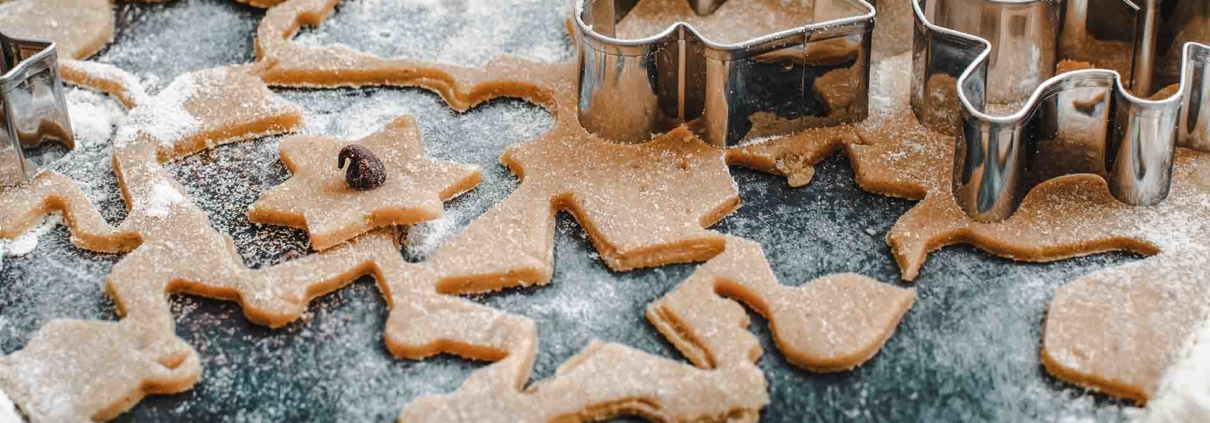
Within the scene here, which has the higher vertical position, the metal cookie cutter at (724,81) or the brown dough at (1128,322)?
the metal cookie cutter at (724,81)

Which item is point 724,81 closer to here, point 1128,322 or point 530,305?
point 530,305

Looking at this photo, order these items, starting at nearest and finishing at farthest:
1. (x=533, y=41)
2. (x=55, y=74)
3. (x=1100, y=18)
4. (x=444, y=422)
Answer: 1. (x=444, y=422)
2. (x=55, y=74)
3. (x=1100, y=18)
4. (x=533, y=41)

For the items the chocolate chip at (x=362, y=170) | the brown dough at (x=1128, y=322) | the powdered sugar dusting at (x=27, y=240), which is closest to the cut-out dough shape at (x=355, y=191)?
the chocolate chip at (x=362, y=170)

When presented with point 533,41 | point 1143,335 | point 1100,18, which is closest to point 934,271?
point 1143,335

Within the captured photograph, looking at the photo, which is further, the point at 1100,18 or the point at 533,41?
the point at 533,41

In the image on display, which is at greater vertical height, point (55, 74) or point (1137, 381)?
point (55, 74)

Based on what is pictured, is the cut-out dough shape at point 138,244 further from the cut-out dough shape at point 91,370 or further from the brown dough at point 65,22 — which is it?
the brown dough at point 65,22

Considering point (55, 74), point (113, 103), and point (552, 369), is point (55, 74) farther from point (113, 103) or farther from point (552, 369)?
point (552, 369)
